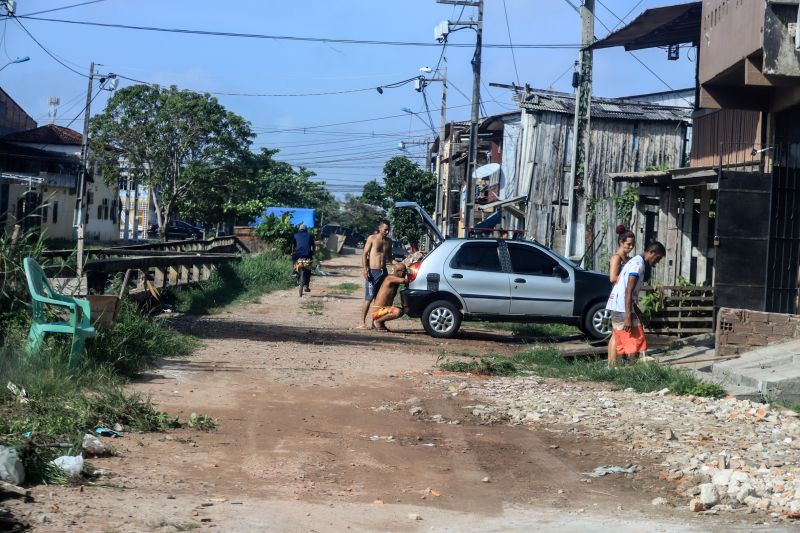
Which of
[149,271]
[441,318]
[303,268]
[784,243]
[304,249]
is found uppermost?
[784,243]

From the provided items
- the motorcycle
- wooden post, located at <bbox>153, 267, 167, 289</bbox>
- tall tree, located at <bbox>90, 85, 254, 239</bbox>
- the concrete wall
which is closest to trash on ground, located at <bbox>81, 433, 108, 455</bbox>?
the concrete wall

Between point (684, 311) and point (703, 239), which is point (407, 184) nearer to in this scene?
point (703, 239)

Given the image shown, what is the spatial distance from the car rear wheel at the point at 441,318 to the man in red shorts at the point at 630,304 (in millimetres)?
4398

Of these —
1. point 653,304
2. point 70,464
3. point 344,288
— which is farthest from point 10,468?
point 344,288

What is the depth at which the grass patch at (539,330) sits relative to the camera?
56.0 feet

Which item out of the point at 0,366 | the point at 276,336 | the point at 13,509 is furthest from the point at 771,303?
the point at 13,509

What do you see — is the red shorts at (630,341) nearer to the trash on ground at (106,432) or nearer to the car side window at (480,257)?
the car side window at (480,257)

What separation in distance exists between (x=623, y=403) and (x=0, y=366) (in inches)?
225

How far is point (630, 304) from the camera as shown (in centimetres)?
1137

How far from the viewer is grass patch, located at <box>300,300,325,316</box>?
64.1 feet

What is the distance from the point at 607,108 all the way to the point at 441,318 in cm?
1991

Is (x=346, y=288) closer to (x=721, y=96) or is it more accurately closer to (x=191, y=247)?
(x=191, y=247)

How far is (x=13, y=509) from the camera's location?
4793mm

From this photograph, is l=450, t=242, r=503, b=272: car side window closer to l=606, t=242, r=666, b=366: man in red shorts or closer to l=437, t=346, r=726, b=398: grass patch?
l=437, t=346, r=726, b=398: grass patch
